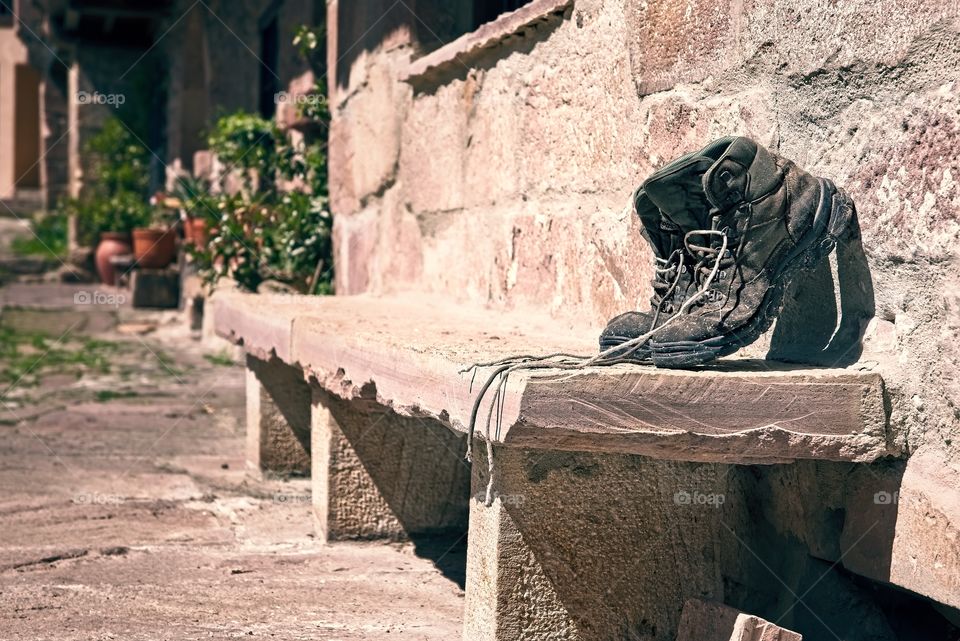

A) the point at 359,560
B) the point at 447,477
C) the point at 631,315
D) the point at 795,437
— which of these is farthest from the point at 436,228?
the point at 795,437

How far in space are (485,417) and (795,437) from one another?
45 centimetres

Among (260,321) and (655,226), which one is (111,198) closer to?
(260,321)

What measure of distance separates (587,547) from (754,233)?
1.84 ft

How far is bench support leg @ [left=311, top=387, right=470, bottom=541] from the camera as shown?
2.82 m

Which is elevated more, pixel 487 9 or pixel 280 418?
pixel 487 9

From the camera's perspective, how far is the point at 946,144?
5.46ft

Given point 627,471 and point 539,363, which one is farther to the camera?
point 627,471

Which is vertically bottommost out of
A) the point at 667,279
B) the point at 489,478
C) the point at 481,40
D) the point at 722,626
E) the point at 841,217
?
the point at 722,626

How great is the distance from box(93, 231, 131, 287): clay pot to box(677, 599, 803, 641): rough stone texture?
31.7 ft

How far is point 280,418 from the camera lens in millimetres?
3594

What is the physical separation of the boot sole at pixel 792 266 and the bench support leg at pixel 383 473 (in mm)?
1154

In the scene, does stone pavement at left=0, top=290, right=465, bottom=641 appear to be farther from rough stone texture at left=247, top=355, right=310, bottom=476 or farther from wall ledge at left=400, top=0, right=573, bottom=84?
wall ledge at left=400, top=0, right=573, bottom=84

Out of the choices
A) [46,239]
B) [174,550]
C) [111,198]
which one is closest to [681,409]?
[174,550]

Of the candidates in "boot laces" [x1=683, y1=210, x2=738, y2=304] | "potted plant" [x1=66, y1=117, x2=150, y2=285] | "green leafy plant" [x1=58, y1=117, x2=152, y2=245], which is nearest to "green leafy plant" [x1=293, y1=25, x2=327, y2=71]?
"boot laces" [x1=683, y1=210, x2=738, y2=304]
